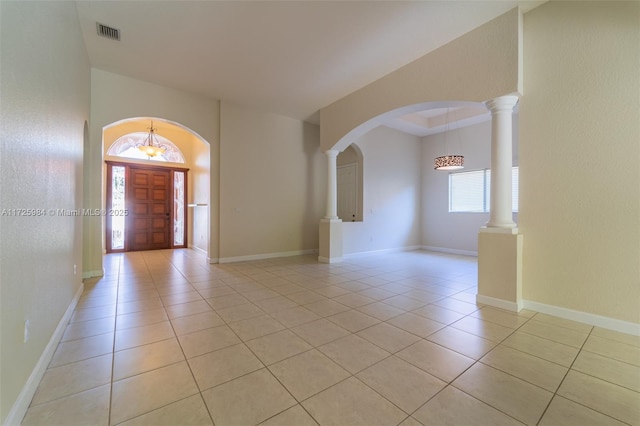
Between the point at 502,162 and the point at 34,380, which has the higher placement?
the point at 502,162

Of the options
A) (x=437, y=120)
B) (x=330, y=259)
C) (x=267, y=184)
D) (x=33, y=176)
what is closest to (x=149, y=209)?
(x=267, y=184)

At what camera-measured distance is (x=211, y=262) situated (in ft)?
18.5

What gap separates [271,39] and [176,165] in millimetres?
5931

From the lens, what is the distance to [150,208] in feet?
25.3

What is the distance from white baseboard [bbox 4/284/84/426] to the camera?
1353 millimetres

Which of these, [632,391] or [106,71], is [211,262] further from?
[632,391]

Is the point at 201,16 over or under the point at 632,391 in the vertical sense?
over

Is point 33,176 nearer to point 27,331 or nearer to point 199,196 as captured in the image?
point 27,331

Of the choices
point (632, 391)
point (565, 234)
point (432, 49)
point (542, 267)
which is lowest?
point (632, 391)

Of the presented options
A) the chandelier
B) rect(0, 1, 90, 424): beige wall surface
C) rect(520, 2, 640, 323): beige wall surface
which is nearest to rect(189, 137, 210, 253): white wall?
the chandelier

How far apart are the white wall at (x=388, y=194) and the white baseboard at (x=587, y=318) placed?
3976 millimetres

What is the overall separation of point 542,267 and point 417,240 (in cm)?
534

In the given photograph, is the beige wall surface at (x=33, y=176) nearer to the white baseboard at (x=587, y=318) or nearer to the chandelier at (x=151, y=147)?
the chandelier at (x=151, y=147)

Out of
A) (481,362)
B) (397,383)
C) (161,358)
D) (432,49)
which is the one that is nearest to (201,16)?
(432,49)
